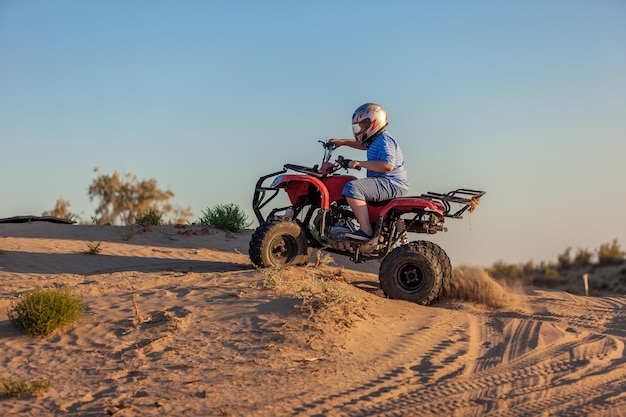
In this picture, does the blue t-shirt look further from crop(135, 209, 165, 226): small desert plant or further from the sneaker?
crop(135, 209, 165, 226): small desert plant

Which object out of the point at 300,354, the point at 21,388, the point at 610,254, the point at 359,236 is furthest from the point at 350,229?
the point at 610,254

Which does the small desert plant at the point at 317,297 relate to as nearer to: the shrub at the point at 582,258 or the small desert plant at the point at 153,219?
the small desert plant at the point at 153,219

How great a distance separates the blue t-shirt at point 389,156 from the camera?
32.6 ft

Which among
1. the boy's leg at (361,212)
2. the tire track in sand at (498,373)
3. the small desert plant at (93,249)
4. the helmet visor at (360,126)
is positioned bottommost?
the tire track in sand at (498,373)

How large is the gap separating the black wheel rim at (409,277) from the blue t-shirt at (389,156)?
3.62ft

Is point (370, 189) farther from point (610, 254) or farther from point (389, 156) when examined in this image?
point (610, 254)

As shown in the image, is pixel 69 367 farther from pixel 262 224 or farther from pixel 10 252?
pixel 10 252

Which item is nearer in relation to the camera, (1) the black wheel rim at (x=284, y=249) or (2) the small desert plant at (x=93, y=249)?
(1) the black wheel rim at (x=284, y=249)

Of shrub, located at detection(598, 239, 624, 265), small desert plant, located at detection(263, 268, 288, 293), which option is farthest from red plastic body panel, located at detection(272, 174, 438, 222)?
shrub, located at detection(598, 239, 624, 265)

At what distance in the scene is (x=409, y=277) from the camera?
9.88 m

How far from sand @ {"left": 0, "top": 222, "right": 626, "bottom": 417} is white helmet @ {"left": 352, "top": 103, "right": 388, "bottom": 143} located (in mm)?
2003

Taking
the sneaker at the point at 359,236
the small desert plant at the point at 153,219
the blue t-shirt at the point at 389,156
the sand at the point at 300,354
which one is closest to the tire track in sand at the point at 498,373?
the sand at the point at 300,354

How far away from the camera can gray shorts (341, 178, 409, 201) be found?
991 centimetres

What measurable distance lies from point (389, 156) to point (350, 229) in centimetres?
116
